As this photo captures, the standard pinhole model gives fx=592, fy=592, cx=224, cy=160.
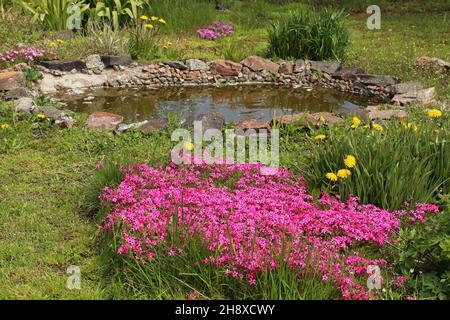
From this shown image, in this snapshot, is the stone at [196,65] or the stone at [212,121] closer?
the stone at [212,121]

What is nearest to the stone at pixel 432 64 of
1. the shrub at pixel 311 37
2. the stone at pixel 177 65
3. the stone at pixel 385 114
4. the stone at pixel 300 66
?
the shrub at pixel 311 37

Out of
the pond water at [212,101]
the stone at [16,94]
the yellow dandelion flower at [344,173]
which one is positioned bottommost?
the pond water at [212,101]

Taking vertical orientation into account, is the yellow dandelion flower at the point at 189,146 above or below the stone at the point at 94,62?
below

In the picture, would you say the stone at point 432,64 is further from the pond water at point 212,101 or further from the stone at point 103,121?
the stone at point 103,121

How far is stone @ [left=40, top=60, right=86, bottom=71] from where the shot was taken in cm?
1054

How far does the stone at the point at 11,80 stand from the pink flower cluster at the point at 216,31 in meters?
5.03

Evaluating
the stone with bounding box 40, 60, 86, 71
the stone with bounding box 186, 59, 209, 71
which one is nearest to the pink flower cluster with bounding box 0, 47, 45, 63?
the stone with bounding box 40, 60, 86, 71

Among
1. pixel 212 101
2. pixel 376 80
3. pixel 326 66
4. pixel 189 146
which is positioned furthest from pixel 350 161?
pixel 326 66

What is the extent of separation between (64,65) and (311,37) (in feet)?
15.2

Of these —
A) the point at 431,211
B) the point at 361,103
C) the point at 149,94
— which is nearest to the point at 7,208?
the point at 431,211

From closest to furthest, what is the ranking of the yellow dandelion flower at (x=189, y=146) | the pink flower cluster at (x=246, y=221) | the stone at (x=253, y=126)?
the pink flower cluster at (x=246, y=221) < the yellow dandelion flower at (x=189, y=146) < the stone at (x=253, y=126)

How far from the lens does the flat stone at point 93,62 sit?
1094 cm

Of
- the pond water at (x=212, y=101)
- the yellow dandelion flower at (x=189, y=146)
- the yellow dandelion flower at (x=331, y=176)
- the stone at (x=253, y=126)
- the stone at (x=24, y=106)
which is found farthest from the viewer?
the pond water at (x=212, y=101)
